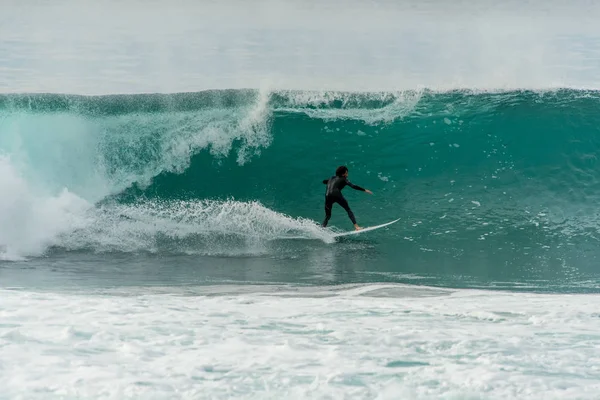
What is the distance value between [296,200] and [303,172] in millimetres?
656

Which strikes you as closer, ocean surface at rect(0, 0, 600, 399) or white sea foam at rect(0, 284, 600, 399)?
white sea foam at rect(0, 284, 600, 399)

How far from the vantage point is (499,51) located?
41.6 feet

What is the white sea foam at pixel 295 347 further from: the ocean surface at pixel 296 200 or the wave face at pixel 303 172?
the wave face at pixel 303 172

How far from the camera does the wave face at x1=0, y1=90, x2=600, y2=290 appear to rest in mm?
7633

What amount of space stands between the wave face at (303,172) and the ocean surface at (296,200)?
4 cm

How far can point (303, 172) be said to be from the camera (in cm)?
945

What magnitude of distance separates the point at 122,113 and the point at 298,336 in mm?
7637

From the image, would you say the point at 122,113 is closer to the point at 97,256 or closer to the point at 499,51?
the point at 97,256

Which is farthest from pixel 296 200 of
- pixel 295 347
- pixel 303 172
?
pixel 295 347

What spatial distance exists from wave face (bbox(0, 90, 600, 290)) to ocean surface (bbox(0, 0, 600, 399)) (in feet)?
0.15

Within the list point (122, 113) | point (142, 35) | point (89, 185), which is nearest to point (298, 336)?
point (89, 185)

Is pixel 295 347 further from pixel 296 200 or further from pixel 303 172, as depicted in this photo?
pixel 303 172

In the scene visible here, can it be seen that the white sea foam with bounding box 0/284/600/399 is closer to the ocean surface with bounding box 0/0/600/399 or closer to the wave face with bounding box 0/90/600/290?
the ocean surface with bounding box 0/0/600/399

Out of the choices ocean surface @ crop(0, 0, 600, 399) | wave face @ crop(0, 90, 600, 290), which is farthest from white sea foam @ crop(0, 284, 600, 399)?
wave face @ crop(0, 90, 600, 290)
